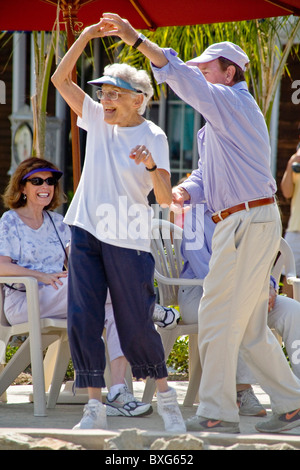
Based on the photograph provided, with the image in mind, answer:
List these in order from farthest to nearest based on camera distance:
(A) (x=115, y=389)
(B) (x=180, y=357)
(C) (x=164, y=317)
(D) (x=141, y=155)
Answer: (B) (x=180, y=357) → (C) (x=164, y=317) → (A) (x=115, y=389) → (D) (x=141, y=155)

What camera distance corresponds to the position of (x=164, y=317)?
14.5 ft

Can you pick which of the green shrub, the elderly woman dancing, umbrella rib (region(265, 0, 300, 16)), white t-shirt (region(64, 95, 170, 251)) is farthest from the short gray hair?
the green shrub

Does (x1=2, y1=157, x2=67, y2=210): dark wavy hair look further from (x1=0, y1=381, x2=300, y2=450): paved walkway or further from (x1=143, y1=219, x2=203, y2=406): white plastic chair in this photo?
(x1=0, y1=381, x2=300, y2=450): paved walkway

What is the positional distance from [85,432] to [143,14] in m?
3.16

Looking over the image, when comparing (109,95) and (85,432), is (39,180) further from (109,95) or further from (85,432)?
(85,432)

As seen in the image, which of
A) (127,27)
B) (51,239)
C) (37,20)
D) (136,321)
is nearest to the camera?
(127,27)

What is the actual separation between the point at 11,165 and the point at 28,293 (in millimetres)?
6268

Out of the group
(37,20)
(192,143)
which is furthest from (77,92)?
(192,143)

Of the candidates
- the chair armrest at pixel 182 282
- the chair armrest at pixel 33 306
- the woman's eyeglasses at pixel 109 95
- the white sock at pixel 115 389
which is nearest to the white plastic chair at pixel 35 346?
the chair armrest at pixel 33 306

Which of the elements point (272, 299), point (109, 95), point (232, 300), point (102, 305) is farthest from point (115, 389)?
point (109, 95)

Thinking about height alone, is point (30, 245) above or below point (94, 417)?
above

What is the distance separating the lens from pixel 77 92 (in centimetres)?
401

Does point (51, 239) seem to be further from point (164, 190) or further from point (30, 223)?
point (164, 190)

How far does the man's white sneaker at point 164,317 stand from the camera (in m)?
4.41
